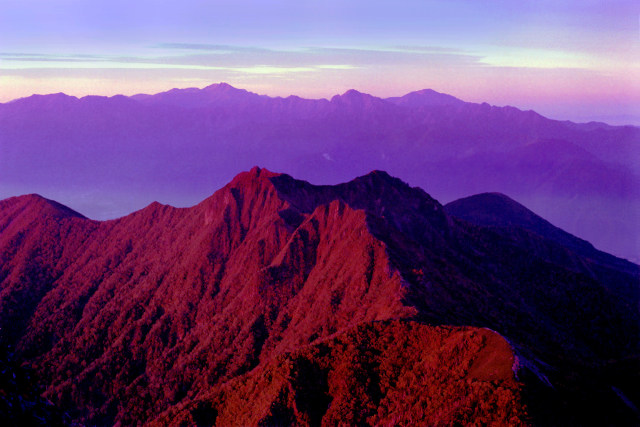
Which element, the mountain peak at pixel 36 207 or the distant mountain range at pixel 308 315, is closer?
the distant mountain range at pixel 308 315

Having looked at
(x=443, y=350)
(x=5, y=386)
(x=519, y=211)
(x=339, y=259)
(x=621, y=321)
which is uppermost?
(x=5, y=386)

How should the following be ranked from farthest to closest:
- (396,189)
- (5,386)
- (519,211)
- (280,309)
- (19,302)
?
(519,211) → (396,189) → (19,302) → (280,309) → (5,386)

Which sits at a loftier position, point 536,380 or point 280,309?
point 536,380

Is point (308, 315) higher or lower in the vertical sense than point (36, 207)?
higher

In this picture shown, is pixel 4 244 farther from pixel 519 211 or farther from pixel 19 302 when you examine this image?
pixel 519 211

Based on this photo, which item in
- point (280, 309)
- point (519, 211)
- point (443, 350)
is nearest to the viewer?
point (443, 350)

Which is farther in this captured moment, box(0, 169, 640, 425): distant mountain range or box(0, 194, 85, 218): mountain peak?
box(0, 194, 85, 218): mountain peak

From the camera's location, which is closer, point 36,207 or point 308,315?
point 308,315

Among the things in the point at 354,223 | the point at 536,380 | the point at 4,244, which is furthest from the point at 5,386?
the point at 4,244
